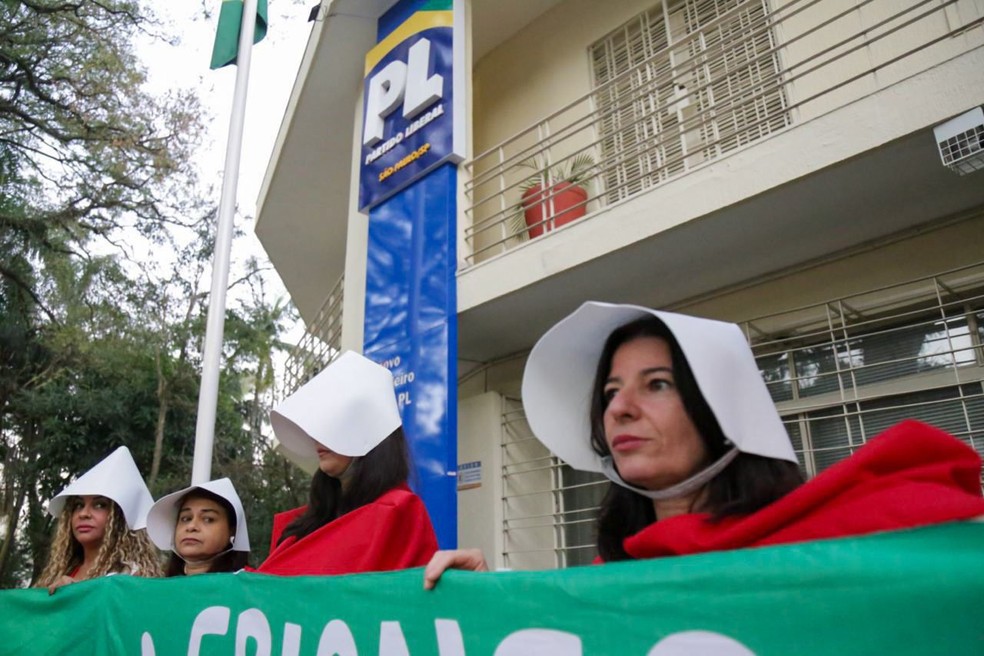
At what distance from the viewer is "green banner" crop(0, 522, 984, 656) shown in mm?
1028

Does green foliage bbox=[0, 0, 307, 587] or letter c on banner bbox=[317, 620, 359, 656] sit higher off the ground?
green foliage bbox=[0, 0, 307, 587]

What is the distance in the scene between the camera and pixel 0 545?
18156mm

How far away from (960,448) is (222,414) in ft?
66.3

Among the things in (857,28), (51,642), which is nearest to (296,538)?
(51,642)

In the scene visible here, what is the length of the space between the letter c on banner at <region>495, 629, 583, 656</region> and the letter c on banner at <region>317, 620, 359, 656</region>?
1.63ft

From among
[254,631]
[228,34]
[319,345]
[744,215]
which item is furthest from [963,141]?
[319,345]

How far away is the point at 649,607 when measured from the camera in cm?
130

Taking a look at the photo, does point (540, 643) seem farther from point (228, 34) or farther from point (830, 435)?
point (228, 34)

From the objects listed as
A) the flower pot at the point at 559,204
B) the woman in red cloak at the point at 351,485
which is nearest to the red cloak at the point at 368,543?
the woman in red cloak at the point at 351,485

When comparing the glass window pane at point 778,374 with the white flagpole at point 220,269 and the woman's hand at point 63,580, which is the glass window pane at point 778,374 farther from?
the woman's hand at point 63,580

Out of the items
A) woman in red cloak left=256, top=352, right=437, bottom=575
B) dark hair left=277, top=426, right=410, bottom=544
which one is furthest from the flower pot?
dark hair left=277, top=426, right=410, bottom=544

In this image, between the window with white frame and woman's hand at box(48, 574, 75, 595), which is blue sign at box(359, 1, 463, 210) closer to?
the window with white frame

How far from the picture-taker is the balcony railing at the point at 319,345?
9.68 metres

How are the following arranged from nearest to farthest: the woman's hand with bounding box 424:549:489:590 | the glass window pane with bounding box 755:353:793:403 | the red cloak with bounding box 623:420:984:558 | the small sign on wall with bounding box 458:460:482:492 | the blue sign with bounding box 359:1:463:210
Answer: the red cloak with bounding box 623:420:984:558 → the woman's hand with bounding box 424:549:489:590 → the glass window pane with bounding box 755:353:793:403 → the blue sign with bounding box 359:1:463:210 → the small sign on wall with bounding box 458:460:482:492
